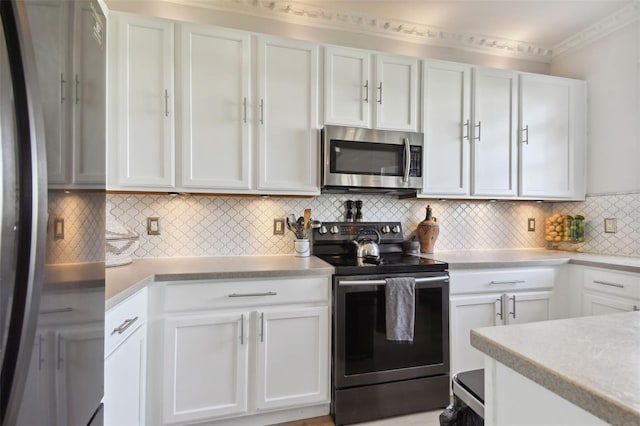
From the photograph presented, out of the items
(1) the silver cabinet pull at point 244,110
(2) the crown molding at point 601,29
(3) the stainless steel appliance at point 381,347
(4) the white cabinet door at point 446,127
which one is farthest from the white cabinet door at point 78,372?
(2) the crown molding at point 601,29

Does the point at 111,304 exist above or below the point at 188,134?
below

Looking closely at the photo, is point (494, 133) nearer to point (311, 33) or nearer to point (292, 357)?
point (311, 33)

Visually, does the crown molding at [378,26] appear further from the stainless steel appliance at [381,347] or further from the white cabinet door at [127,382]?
the white cabinet door at [127,382]

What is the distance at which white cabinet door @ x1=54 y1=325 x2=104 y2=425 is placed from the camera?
2.12 feet

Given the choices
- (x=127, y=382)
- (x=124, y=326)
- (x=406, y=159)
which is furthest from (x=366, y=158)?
(x=127, y=382)

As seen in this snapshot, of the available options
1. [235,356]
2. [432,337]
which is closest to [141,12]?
[235,356]

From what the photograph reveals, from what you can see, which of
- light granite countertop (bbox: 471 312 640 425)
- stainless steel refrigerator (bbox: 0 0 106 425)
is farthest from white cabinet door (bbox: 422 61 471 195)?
stainless steel refrigerator (bbox: 0 0 106 425)

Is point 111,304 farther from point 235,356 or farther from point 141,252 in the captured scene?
point 141,252

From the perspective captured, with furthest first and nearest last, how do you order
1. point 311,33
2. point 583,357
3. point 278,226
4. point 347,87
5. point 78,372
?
point 311,33 < point 278,226 < point 347,87 < point 78,372 < point 583,357

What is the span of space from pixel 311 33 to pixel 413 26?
848 millimetres

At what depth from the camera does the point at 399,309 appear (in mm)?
1795

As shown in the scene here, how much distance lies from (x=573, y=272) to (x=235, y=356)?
2.36 m

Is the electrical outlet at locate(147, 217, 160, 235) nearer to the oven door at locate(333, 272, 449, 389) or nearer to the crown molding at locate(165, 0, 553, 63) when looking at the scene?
the oven door at locate(333, 272, 449, 389)

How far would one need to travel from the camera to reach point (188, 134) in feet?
6.13
